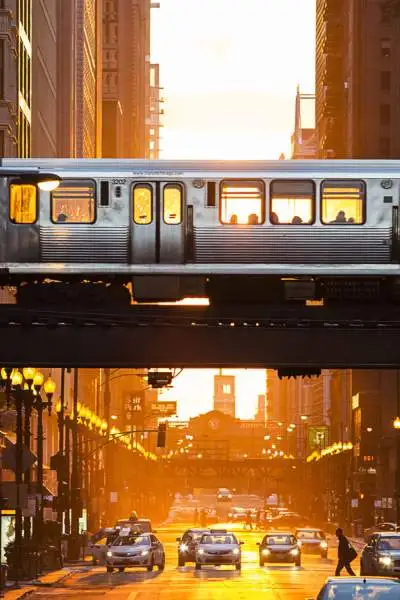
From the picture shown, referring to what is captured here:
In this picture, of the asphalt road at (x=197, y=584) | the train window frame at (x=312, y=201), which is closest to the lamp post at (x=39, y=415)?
the asphalt road at (x=197, y=584)

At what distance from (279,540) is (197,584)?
1944 cm

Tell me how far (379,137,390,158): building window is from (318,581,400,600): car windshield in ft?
544

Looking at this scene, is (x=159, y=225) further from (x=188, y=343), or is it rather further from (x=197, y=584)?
(x=197, y=584)

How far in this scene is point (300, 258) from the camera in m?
35.4

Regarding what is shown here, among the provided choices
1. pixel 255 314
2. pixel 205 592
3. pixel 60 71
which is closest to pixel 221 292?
pixel 255 314

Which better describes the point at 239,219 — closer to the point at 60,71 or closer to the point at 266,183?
the point at 266,183

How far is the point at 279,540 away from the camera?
73688mm

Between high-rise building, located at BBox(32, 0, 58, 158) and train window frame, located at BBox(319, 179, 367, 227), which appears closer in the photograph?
train window frame, located at BBox(319, 179, 367, 227)

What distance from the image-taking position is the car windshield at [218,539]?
67562 mm

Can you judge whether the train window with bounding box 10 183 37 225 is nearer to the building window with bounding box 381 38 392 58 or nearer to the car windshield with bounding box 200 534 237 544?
the car windshield with bounding box 200 534 237 544

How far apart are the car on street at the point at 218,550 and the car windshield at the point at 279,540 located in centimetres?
456

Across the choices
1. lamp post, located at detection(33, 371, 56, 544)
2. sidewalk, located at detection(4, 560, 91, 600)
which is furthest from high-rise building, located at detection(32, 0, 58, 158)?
sidewalk, located at detection(4, 560, 91, 600)

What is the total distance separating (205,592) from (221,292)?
15.6 meters

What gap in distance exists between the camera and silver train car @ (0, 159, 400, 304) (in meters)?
35.3
